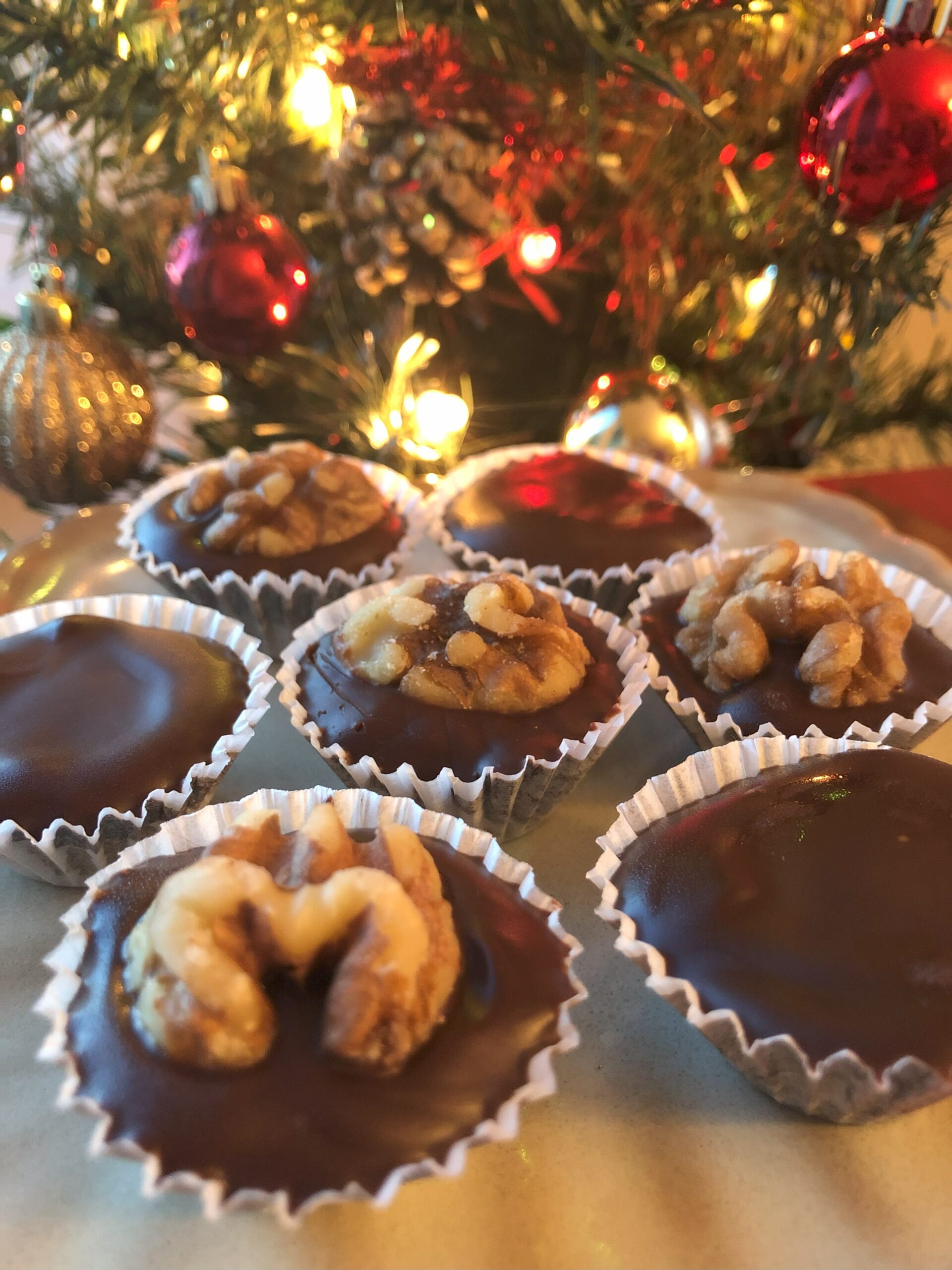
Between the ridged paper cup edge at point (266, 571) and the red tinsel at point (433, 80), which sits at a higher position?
the red tinsel at point (433, 80)

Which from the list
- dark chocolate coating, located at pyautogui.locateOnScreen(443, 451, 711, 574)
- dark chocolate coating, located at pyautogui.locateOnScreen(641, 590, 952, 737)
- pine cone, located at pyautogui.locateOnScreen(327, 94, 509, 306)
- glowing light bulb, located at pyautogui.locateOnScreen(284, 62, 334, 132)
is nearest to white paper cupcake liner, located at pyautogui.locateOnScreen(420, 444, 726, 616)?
dark chocolate coating, located at pyautogui.locateOnScreen(443, 451, 711, 574)

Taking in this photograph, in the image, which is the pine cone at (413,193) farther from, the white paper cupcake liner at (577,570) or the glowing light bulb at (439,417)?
the white paper cupcake liner at (577,570)

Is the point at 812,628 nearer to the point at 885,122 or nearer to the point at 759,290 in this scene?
the point at 885,122

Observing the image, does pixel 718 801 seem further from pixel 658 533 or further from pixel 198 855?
pixel 658 533

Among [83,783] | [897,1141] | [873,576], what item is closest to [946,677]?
[873,576]

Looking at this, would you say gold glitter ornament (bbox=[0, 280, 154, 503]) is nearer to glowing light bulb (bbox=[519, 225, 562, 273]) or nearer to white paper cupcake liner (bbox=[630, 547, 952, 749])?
glowing light bulb (bbox=[519, 225, 562, 273])

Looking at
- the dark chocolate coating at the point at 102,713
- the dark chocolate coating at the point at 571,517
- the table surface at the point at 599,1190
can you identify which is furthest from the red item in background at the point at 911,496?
the dark chocolate coating at the point at 102,713
